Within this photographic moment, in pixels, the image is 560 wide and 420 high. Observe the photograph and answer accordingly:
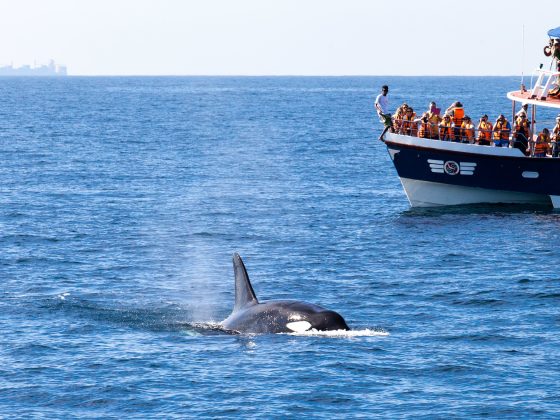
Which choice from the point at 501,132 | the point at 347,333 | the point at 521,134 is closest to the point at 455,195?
the point at 501,132

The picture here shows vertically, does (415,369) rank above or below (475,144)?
below

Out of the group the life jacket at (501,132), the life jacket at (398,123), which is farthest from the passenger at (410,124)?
the life jacket at (501,132)

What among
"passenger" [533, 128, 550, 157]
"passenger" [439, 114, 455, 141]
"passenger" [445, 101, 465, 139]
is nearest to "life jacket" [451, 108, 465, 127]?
"passenger" [445, 101, 465, 139]

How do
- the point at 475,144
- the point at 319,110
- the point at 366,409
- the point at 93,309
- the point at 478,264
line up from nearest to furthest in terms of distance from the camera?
1. the point at 366,409
2. the point at 93,309
3. the point at 478,264
4. the point at 475,144
5. the point at 319,110

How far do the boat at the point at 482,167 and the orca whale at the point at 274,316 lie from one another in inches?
826

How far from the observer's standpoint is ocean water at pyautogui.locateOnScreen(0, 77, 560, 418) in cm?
2250

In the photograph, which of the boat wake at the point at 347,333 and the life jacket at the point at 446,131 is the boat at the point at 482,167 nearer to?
the life jacket at the point at 446,131

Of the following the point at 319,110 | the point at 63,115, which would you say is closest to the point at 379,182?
the point at 63,115

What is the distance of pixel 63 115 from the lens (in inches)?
5620

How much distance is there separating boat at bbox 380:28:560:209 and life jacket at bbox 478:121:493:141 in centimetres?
42

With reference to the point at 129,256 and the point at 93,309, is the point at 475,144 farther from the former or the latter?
the point at 93,309

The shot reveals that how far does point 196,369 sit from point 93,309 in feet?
22.2

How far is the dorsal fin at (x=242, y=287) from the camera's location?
26.2m

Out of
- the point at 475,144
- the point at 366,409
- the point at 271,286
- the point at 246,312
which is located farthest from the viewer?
the point at 475,144
